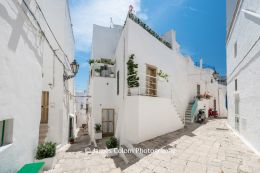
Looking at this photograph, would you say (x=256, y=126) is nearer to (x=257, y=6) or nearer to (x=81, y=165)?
(x=257, y=6)

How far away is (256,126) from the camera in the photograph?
513 centimetres

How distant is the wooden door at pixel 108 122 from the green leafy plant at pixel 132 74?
433cm

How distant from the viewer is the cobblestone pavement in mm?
4290

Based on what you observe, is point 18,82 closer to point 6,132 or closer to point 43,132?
point 6,132

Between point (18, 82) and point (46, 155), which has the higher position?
point (18, 82)

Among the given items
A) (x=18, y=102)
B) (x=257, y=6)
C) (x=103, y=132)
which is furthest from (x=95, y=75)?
(x=257, y=6)

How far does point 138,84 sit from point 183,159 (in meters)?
3.93

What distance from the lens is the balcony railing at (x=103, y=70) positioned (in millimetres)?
11344

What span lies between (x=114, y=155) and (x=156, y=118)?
9.03 ft

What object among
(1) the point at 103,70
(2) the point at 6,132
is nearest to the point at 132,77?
(1) the point at 103,70

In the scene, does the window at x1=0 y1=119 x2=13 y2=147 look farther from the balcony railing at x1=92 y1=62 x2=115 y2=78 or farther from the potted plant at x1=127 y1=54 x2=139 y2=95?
the balcony railing at x1=92 y1=62 x2=115 y2=78

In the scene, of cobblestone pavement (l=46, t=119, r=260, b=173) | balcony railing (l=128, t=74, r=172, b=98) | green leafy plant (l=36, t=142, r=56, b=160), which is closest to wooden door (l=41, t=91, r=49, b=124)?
cobblestone pavement (l=46, t=119, r=260, b=173)

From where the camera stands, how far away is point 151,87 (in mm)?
9312

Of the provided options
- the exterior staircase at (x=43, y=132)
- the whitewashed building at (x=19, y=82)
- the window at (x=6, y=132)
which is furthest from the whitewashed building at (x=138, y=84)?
the window at (x=6, y=132)
